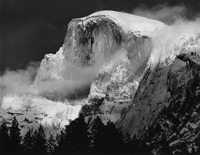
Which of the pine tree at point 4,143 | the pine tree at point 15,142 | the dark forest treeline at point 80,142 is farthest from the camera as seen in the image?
the dark forest treeline at point 80,142

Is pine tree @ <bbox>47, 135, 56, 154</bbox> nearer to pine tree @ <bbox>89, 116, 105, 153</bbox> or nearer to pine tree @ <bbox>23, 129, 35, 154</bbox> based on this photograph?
pine tree @ <bbox>23, 129, 35, 154</bbox>

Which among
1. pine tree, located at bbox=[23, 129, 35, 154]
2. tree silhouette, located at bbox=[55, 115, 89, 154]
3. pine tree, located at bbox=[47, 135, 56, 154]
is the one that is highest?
tree silhouette, located at bbox=[55, 115, 89, 154]

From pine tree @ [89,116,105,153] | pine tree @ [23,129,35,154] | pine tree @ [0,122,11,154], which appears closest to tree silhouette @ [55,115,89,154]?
pine tree @ [89,116,105,153]

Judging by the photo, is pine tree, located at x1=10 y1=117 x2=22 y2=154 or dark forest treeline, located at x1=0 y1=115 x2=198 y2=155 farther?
dark forest treeline, located at x1=0 y1=115 x2=198 y2=155

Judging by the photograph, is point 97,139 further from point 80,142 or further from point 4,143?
point 4,143

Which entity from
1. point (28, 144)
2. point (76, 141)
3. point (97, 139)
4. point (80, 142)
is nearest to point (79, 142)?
point (80, 142)

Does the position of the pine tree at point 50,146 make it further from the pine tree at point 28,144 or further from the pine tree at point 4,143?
the pine tree at point 4,143

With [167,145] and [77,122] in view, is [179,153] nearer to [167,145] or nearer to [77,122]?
[167,145]

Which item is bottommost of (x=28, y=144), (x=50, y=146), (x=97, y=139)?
(x=50, y=146)

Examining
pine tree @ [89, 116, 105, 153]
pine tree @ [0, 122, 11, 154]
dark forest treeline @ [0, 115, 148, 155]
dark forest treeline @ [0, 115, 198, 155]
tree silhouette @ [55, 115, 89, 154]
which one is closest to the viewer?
pine tree @ [0, 122, 11, 154]

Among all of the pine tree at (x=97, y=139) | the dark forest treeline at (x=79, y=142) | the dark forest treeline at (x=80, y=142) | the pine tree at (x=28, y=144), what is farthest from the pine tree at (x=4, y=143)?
the pine tree at (x=97, y=139)

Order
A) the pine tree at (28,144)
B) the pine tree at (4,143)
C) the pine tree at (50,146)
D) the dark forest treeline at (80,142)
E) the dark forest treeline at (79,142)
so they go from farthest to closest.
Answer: the pine tree at (50,146) < the pine tree at (28,144) < the dark forest treeline at (80,142) < the dark forest treeline at (79,142) < the pine tree at (4,143)

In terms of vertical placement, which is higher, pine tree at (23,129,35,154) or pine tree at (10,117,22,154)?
pine tree at (10,117,22,154)
